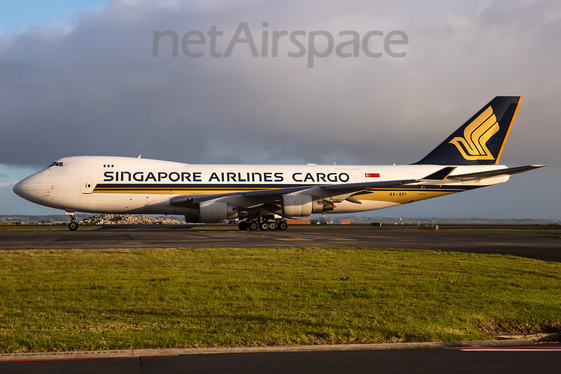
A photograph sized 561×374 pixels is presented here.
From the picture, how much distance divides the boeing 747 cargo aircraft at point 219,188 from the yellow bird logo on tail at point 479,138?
2.94 metres

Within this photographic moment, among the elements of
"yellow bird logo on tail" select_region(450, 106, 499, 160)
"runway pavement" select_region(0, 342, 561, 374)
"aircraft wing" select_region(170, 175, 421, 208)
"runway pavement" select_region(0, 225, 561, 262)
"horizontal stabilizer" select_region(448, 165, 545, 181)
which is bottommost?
"runway pavement" select_region(0, 342, 561, 374)

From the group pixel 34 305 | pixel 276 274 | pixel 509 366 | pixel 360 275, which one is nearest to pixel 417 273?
pixel 360 275

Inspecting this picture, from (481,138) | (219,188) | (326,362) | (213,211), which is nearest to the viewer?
(326,362)

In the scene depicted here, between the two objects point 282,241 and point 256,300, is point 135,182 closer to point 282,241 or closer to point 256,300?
point 282,241

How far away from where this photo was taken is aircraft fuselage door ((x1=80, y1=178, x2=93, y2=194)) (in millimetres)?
33094

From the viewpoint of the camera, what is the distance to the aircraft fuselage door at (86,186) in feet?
109

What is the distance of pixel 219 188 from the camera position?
34.2m

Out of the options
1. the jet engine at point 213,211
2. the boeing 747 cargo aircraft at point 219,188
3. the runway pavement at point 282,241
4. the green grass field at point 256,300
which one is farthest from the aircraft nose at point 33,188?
Result: the green grass field at point 256,300

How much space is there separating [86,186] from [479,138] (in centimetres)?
3047

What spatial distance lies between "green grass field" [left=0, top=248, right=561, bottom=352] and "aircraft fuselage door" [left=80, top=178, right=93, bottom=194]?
18.7 m

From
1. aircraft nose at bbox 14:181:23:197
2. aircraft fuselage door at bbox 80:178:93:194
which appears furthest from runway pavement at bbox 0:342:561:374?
aircraft nose at bbox 14:181:23:197

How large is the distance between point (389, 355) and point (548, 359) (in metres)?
1.78

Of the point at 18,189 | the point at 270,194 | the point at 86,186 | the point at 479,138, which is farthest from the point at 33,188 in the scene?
the point at 479,138

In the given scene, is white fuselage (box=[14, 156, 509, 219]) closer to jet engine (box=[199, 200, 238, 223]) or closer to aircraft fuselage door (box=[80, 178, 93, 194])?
aircraft fuselage door (box=[80, 178, 93, 194])
